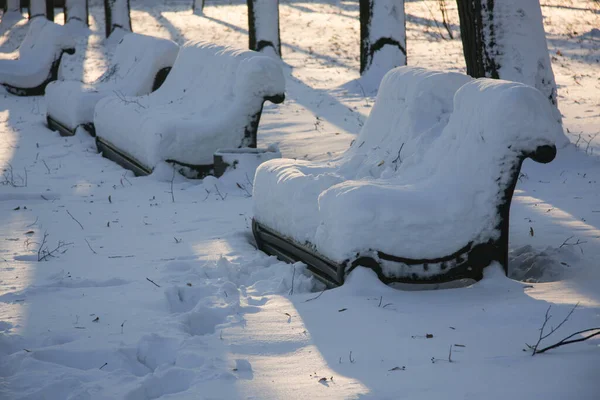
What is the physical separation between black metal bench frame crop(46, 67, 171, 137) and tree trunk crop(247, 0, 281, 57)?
5.78 meters

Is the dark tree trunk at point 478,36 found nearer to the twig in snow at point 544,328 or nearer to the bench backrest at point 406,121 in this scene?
the bench backrest at point 406,121

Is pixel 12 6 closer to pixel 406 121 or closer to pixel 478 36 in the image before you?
pixel 478 36

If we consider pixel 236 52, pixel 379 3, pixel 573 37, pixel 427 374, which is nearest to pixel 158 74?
pixel 236 52

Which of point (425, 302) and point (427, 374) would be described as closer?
point (427, 374)

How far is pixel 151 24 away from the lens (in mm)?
27156

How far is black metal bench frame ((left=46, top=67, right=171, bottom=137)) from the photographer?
1013 centimetres

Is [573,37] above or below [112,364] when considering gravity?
below

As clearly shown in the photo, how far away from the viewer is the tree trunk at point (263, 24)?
640 inches

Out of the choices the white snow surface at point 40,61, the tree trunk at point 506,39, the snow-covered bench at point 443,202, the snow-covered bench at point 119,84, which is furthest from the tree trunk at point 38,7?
the snow-covered bench at point 443,202

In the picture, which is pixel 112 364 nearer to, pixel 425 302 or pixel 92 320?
pixel 92 320

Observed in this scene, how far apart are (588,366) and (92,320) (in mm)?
2475

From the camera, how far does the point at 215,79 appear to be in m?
8.51

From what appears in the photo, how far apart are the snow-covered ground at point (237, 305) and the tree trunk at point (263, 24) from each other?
7.85 m

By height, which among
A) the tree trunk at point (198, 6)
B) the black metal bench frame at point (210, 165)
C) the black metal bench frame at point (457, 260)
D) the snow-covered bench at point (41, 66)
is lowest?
the tree trunk at point (198, 6)
